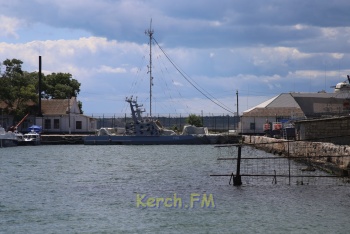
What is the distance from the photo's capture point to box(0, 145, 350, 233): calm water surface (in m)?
21.9

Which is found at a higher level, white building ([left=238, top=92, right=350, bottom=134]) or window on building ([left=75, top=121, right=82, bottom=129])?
white building ([left=238, top=92, right=350, bottom=134])

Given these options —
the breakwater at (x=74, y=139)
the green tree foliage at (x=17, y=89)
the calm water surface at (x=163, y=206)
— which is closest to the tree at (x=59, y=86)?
the green tree foliage at (x=17, y=89)

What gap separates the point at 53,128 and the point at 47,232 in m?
78.6

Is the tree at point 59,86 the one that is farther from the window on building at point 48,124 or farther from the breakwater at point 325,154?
the breakwater at point 325,154

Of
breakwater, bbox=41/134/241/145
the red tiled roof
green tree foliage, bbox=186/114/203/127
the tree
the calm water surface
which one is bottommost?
the calm water surface

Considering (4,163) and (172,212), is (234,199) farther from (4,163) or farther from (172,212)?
(4,163)

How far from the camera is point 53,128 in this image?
9844 cm

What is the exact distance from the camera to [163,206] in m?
26.2

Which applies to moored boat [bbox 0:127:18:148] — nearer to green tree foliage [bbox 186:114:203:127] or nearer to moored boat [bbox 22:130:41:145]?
moored boat [bbox 22:130:41:145]

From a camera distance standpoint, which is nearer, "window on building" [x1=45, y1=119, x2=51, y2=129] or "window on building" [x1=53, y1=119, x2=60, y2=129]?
"window on building" [x1=45, y1=119, x2=51, y2=129]

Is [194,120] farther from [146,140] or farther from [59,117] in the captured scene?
[146,140]

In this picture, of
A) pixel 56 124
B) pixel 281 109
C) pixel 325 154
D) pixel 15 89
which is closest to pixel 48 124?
pixel 56 124

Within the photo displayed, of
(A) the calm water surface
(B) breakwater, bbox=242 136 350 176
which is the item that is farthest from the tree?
(A) the calm water surface

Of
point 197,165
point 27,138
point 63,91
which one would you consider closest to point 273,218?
point 197,165
